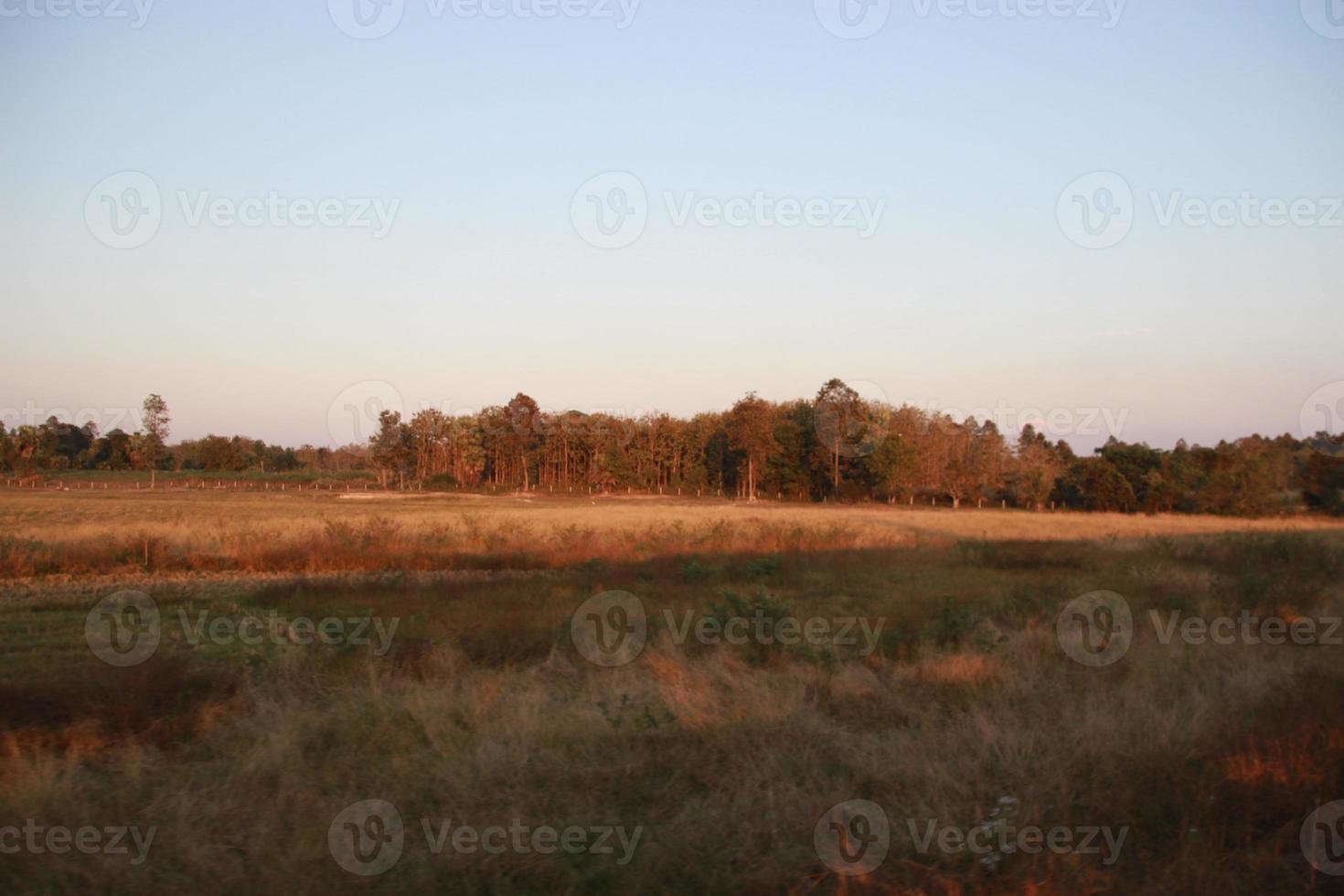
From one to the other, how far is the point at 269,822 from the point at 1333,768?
6.60 meters

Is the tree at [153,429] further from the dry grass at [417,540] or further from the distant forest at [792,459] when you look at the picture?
the dry grass at [417,540]

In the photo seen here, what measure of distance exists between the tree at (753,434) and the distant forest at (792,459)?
0.15 meters

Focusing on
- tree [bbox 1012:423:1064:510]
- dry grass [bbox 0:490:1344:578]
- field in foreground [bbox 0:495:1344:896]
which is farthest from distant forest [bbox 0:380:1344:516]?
field in foreground [bbox 0:495:1344:896]

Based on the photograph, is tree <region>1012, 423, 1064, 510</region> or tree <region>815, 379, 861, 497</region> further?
tree <region>815, 379, 861, 497</region>

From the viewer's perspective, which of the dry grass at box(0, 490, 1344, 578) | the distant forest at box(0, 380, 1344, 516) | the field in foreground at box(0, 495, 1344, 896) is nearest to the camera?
the field in foreground at box(0, 495, 1344, 896)

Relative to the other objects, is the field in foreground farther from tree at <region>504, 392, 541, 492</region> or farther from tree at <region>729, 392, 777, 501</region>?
tree at <region>504, 392, 541, 492</region>

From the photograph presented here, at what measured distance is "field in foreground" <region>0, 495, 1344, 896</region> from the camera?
A: 14.9 ft

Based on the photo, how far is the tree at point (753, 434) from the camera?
70.9 m

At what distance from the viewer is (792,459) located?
71.9m

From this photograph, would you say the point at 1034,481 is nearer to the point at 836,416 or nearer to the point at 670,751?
the point at 836,416

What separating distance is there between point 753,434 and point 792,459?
4.05 metres

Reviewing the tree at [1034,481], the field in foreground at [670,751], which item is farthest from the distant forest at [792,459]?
the field in foreground at [670,751]

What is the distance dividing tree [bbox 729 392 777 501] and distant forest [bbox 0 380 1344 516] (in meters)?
0.15

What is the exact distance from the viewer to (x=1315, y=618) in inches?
456
